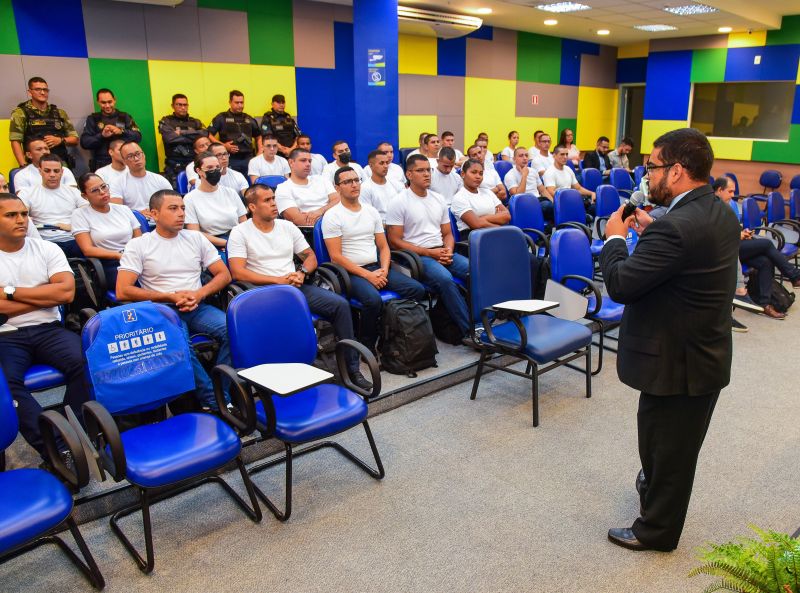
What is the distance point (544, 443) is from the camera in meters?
3.27

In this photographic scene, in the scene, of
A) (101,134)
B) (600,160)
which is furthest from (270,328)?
(600,160)

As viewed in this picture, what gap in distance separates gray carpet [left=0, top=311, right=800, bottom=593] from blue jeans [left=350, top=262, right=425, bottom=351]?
28.4 inches

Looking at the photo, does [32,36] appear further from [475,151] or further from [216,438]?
[216,438]

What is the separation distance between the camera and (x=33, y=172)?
218 inches

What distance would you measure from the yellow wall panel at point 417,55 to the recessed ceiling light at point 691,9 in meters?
3.75

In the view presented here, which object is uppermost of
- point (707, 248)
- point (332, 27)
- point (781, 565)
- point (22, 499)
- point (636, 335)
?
point (332, 27)

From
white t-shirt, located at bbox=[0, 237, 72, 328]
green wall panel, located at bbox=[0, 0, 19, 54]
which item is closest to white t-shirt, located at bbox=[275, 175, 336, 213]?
white t-shirt, located at bbox=[0, 237, 72, 328]

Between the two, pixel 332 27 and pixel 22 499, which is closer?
pixel 22 499

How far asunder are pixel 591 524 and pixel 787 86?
11.4 metres

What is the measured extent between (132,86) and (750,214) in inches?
283

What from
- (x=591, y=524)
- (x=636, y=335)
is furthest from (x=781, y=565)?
(x=591, y=524)

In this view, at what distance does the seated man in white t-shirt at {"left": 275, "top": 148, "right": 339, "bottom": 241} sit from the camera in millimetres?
5191

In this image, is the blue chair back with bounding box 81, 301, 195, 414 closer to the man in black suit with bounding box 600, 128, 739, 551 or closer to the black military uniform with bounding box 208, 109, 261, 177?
the man in black suit with bounding box 600, 128, 739, 551

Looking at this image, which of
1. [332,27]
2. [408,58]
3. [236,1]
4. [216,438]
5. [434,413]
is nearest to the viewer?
[216,438]
